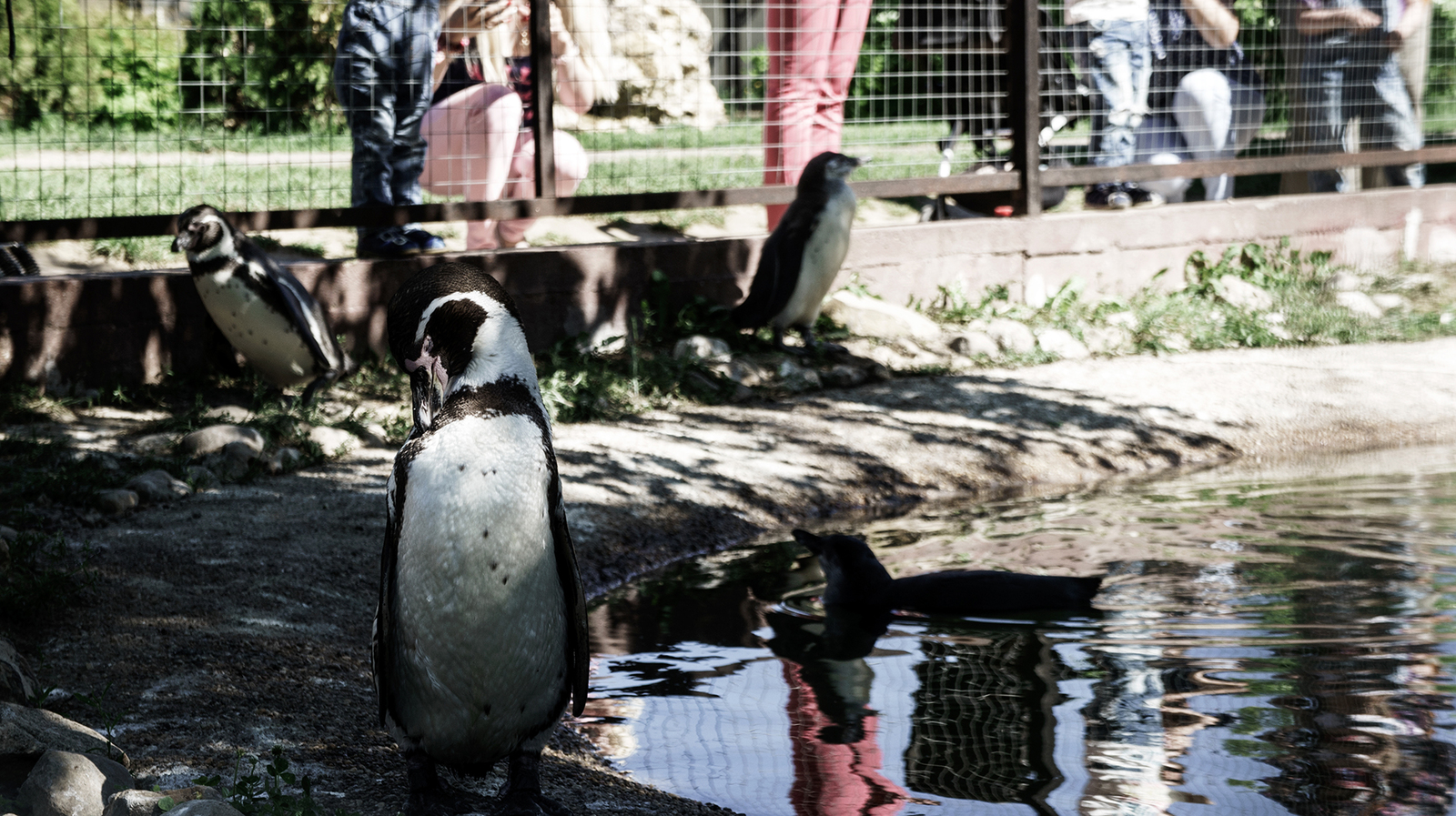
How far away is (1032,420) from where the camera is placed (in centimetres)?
617

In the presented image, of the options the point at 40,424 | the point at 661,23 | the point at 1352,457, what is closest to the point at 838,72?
the point at 1352,457

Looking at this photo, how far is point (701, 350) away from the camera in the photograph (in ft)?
22.1

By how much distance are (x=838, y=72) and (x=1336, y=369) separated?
2940mm

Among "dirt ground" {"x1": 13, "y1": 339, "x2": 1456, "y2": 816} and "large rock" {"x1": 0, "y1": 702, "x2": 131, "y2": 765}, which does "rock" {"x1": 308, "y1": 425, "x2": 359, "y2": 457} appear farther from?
"large rock" {"x1": 0, "y1": 702, "x2": 131, "y2": 765}

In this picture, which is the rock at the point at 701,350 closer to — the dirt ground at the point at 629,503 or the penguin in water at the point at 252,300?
the dirt ground at the point at 629,503

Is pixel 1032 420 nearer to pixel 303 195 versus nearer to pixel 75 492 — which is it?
pixel 75 492

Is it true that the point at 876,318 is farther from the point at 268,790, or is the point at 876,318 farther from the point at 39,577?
the point at 268,790

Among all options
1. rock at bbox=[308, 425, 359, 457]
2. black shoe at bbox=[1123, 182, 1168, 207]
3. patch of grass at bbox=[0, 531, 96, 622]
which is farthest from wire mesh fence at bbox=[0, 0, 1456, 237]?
patch of grass at bbox=[0, 531, 96, 622]

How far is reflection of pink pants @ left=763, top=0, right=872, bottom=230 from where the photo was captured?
7.59 meters

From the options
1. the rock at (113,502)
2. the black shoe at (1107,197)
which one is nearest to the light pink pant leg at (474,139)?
the rock at (113,502)

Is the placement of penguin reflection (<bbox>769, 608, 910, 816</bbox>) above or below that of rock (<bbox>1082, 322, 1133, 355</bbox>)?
below

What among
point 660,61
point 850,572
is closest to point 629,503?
point 850,572

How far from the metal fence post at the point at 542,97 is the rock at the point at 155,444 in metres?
2.30

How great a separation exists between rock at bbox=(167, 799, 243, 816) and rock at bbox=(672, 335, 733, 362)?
15.0 ft
